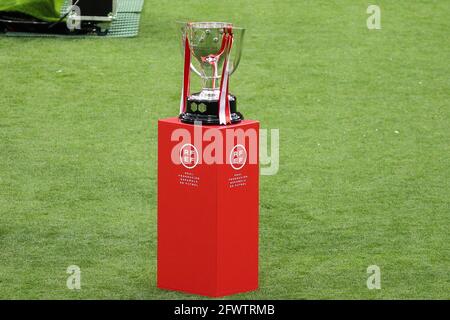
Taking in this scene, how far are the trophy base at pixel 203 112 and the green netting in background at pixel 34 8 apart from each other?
599 cm

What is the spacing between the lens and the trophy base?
5.84 m

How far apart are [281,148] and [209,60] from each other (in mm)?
3111

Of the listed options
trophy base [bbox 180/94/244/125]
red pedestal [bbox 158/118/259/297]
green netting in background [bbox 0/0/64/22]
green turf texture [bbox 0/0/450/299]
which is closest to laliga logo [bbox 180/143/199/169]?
red pedestal [bbox 158/118/259/297]

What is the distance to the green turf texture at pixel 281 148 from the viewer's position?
21.7ft

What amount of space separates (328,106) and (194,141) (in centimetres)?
443

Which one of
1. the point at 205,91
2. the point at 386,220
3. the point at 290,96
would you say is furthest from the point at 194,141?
the point at 290,96

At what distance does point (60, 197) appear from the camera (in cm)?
787

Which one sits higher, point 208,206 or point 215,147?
point 215,147

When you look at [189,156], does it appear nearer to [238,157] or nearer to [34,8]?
[238,157]

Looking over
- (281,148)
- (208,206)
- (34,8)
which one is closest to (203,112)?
(208,206)

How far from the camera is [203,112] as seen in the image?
5879 millimetres

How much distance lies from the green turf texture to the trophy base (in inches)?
38.2

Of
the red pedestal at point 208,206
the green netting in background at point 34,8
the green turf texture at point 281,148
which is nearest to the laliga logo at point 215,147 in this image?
the red pedestal at point 208,206
